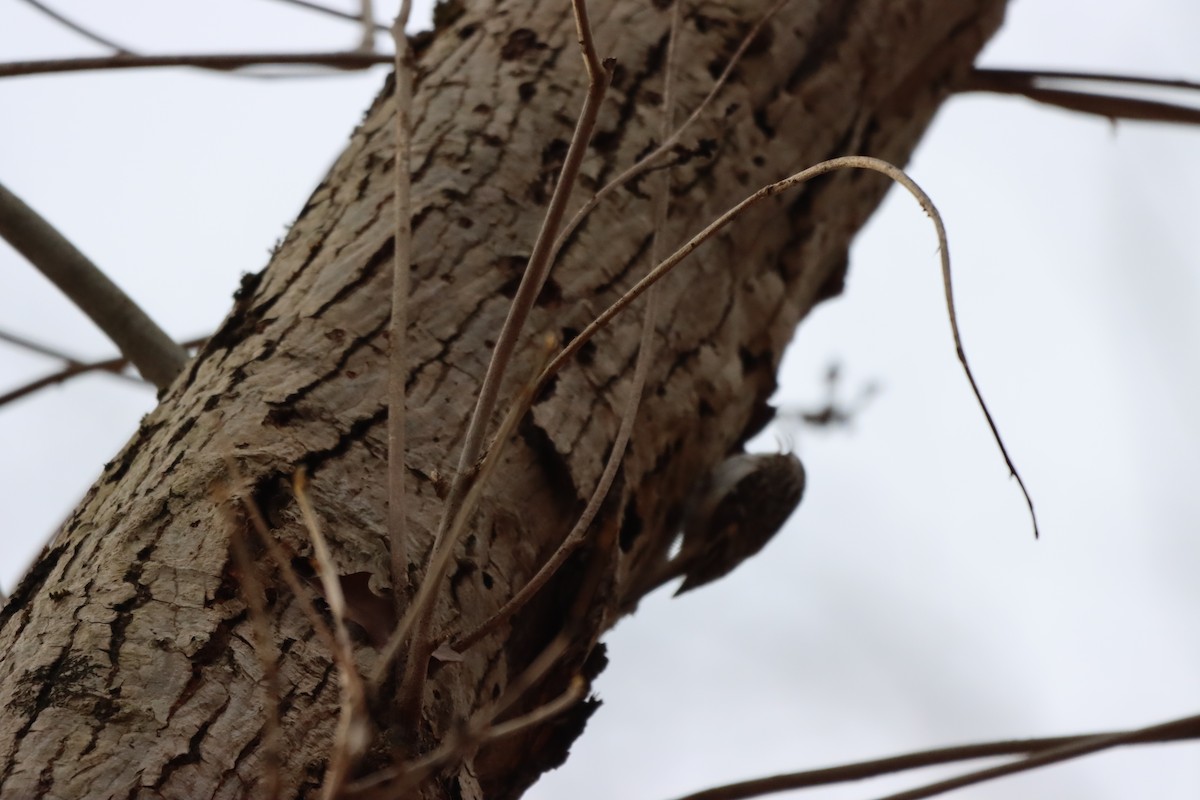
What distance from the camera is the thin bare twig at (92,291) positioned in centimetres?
126

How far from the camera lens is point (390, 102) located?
1.44m

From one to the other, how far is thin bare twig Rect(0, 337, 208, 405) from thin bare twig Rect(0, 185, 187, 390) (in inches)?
4.7

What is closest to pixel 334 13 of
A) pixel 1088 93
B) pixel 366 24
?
pixel 366 24

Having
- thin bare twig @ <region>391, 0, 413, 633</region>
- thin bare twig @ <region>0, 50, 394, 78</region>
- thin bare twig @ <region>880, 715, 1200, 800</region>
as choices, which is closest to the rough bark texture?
thin bare twig @ <region>391, 0, 413, 633</region>

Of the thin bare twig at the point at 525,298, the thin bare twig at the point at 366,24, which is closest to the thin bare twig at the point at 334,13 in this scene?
the thin bare twig at the point at 366,24

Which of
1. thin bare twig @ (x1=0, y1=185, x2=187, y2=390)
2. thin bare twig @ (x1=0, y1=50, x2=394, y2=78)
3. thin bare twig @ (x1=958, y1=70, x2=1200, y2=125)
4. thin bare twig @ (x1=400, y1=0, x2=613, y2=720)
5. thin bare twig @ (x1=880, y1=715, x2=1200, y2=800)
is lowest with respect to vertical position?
thin bare twig @ (x1=880, y1=715, x2=1200, y2=800)

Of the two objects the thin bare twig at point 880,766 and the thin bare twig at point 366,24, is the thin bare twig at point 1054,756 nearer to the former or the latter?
the thin bare twig at point 880,766

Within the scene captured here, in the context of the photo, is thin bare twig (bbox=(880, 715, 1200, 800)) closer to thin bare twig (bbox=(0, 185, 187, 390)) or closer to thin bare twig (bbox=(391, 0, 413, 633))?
thin bare twig (bbox=(391, 0, 413, 633))

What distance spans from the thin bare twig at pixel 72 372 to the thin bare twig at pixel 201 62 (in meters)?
0.34

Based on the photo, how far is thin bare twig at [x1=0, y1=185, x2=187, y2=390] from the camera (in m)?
1.26

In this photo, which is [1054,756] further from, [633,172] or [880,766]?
[633,172]

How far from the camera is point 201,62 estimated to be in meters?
1.37

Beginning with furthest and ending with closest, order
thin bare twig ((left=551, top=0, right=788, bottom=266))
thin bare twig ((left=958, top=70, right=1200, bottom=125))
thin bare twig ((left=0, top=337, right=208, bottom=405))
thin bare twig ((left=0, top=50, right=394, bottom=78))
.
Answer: thin bare twig ((left=958, top=70, right=1200, bottom=125)) → thin bare twig ((left=0, top=337, right=208, bottom=405)) → thin bare twig ((left=0, top=50, right=394, bottom=78)) → thin bare twig ((left=551, top=0, right=788, bottom=266))

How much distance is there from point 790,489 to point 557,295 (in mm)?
842
